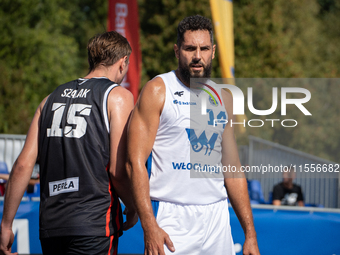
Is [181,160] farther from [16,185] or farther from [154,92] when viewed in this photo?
[16,185]

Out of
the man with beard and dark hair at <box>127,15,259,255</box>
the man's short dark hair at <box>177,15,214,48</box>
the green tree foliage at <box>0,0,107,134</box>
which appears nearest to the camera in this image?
the man with beard and dark hair at <box>127,15,259,255</box>

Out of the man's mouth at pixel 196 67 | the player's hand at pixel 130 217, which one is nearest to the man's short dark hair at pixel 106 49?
the man's mouth at pixel 196 67

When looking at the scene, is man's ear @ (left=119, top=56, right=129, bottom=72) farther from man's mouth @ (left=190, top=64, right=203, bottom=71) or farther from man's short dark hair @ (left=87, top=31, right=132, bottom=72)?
man's mouth @ (left=190, top=64, right=203, bottom=71)

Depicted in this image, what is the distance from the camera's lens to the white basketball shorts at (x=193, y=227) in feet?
7.16

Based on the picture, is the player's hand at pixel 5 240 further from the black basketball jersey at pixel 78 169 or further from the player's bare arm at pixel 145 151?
the player's bare arm at pixel 145 151

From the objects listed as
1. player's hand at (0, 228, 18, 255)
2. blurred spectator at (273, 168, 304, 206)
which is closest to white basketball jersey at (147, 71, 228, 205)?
player's hand at (0, 228, 18, 255)

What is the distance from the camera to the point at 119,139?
221 centimetres

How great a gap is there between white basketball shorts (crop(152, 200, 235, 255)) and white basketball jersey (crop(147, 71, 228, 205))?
A: 0.05 m

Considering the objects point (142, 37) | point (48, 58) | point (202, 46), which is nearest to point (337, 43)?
point (142, 37)

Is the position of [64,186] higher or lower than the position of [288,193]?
higher

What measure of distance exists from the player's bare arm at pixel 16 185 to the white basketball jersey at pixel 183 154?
0.74 metres

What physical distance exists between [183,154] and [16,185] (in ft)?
3.42

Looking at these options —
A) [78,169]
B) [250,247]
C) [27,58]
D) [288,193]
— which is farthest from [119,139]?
[27,58]

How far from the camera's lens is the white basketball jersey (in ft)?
7.33
